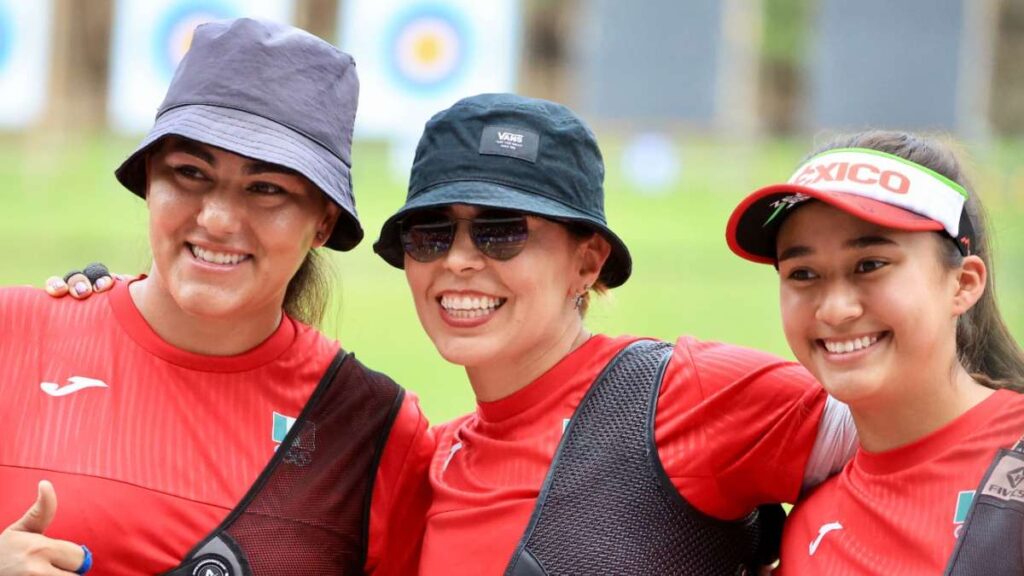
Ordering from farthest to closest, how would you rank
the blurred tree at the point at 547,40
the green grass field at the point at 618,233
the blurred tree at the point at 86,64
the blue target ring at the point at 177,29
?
the blurred tree at the point at 547,40
the blurred tree at the point at 86,64
the blue target ring at the point at 177,29
the green grass field at the point at 618,233

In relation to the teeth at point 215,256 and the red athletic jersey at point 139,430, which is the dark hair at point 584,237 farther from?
the teeth at point 215,256

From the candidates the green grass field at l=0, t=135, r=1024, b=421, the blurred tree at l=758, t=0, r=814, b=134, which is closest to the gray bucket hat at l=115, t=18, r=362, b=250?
the green grass field at l=0, t=135, r=1024, b=421

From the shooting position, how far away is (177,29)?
9305mm

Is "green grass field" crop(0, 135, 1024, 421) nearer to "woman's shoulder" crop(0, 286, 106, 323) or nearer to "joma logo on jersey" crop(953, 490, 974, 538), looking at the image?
"woman's shoulder" crop(0, 286, 106, 323)

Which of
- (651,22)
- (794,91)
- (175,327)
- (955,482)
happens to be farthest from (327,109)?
(794,91)

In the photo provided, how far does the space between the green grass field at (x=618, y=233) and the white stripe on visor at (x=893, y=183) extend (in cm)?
429

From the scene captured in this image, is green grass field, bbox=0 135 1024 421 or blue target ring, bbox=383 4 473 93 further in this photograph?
blue target ring, bbox=383 4 473 93

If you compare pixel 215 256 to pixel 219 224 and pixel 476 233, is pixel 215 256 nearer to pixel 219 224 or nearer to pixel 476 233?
pixel 219 224

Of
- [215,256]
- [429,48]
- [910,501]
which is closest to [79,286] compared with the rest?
[215,256]

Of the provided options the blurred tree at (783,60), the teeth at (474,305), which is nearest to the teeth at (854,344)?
the teeth at (474,305)

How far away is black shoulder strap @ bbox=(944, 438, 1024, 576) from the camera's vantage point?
1.74m

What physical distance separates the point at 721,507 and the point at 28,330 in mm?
1119

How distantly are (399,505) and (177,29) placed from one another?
25.1 ft

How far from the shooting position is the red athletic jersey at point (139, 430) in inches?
79.0
